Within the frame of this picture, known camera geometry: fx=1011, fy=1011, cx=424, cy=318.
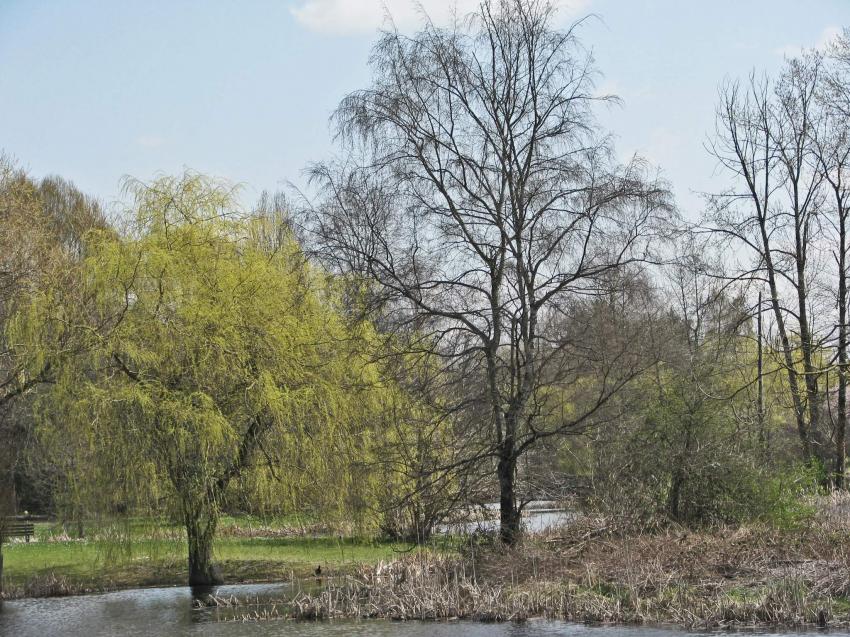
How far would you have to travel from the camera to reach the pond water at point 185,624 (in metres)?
15.1

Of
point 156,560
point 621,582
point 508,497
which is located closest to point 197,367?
point 156,560

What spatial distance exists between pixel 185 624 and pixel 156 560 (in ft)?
17.9

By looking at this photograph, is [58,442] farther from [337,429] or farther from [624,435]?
[624,435]

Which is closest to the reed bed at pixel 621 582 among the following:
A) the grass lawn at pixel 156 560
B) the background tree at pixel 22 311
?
the grass lawn at pixel 156 560

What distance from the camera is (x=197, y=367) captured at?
2044 centimetres

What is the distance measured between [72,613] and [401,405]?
8001 millimetres

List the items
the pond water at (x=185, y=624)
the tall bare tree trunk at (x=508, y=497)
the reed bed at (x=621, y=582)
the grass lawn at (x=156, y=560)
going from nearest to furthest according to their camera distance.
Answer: the reed bed at (x=621, y=582)
the pond water at (x=185, y=624)
the tall bare tree trunk at (x=508, y=497)
the grass lawn at (x=156, y=560)

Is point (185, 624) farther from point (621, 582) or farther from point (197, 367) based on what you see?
point (621, 582)

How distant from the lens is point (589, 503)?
18859 millimetres

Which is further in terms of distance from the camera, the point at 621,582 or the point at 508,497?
the point at 508,497

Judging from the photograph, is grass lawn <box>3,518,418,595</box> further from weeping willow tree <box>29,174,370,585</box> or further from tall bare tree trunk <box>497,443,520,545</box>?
tall bare tree trunk <box>497,443,520,545</box>

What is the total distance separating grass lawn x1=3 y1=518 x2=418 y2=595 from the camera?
20.4 meters

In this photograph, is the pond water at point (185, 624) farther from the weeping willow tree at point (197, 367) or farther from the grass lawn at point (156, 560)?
the weeping willow tree at point (197, 367)

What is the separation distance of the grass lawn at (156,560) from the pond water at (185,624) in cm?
99
